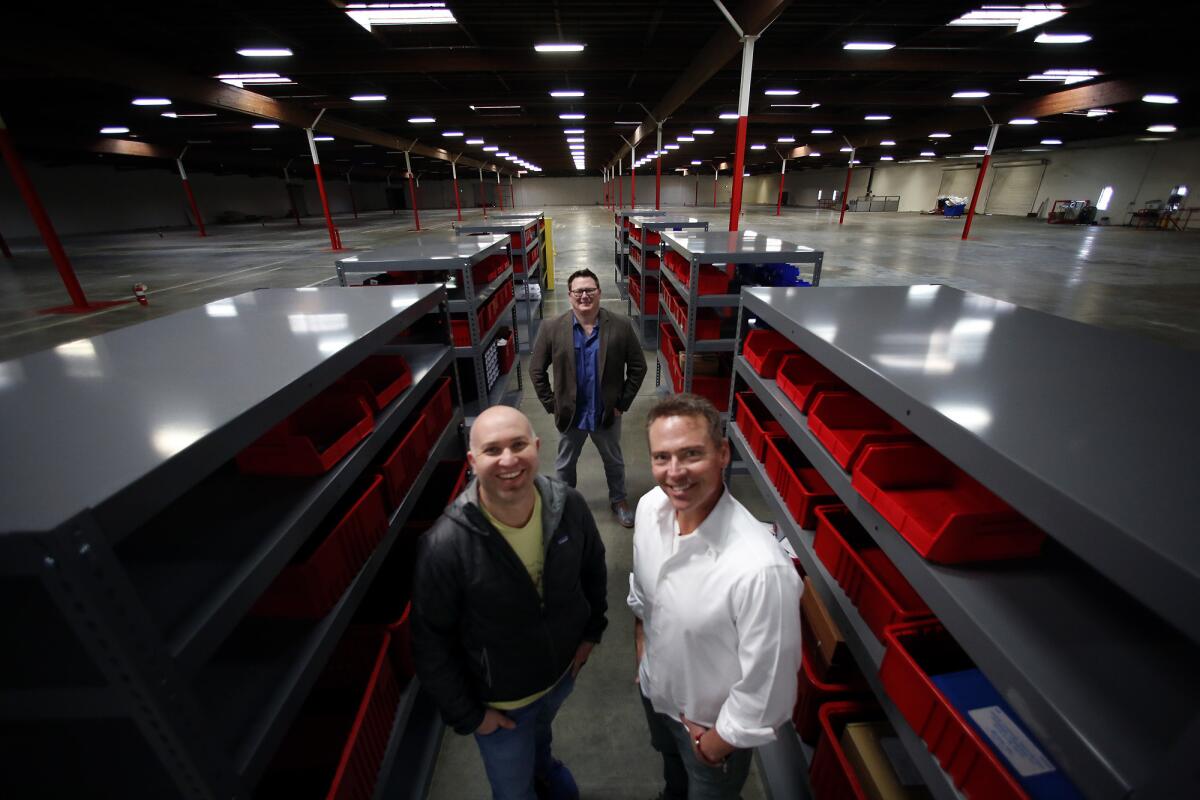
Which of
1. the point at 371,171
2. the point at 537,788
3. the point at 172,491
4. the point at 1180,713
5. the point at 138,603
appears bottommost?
the point at 537,788

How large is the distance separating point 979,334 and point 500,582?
6.62 ft

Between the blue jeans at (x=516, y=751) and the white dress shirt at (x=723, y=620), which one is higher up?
the white dress shirt at (x=723, y=620)

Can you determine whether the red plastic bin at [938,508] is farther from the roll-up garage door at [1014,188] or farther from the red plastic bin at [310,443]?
the roll-up garage door at [1014,188]

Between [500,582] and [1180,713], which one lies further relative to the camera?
[500,582]

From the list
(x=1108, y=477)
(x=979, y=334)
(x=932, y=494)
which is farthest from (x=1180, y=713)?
(x=979, y=334)

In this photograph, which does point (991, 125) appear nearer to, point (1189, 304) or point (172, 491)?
point (1189, 304)

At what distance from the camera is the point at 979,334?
187 cm

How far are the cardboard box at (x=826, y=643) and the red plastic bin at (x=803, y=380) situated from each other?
90cm

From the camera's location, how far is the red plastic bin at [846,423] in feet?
6.31

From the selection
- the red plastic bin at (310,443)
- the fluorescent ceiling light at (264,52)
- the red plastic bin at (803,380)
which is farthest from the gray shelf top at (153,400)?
the fluorescent ceiling light at (264,52)

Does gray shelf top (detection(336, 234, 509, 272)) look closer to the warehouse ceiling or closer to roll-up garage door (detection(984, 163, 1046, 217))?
the warehouse ceiling

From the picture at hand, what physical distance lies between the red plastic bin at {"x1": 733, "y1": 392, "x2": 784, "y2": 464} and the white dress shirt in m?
1.25

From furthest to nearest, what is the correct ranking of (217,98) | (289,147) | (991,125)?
(289,147) < (991,125) < (217,98)

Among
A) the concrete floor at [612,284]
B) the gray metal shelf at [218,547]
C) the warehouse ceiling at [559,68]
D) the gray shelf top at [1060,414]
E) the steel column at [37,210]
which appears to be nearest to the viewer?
the gray shelf top at [1060,414]
